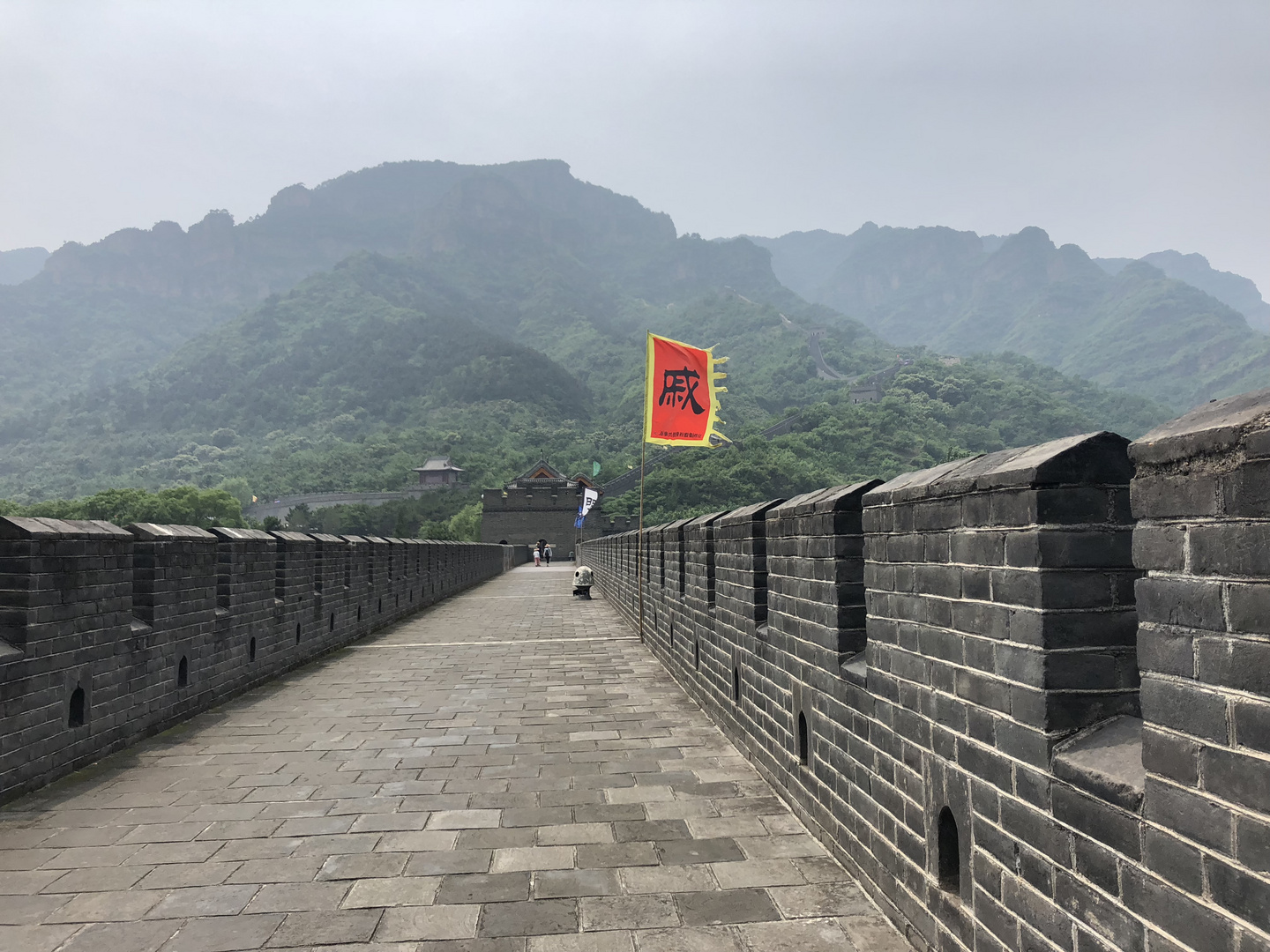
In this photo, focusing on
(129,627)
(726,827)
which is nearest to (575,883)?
(726,827)

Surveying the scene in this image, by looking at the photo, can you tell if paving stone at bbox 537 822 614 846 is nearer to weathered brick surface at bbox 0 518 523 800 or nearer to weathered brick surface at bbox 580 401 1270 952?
weathered brick surface at bbox 580 401 1270 952

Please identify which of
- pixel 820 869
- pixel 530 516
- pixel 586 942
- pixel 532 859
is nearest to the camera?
pixel 586 942

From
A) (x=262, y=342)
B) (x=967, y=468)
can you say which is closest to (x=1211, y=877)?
(x=967, y=468)

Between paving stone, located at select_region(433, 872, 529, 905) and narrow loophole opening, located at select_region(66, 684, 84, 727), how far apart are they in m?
3.04

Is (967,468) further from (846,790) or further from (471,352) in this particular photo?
(471,352)

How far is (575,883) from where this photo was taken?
3078 mm

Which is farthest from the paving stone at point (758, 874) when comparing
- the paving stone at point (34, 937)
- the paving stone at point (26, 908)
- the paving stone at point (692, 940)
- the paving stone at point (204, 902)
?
the paving stone at point (26, 908)

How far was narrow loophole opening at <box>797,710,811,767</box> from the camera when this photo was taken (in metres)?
3.85

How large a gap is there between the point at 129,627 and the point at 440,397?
132234 millimetres

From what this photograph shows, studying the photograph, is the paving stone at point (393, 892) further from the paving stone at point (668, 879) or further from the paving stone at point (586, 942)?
the paving stone at point (668, 879)

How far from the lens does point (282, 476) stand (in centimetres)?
10050

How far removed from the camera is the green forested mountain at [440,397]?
311 feet

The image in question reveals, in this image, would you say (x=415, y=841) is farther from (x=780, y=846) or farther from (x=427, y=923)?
(x=780, y=846)

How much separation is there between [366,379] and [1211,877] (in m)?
148
